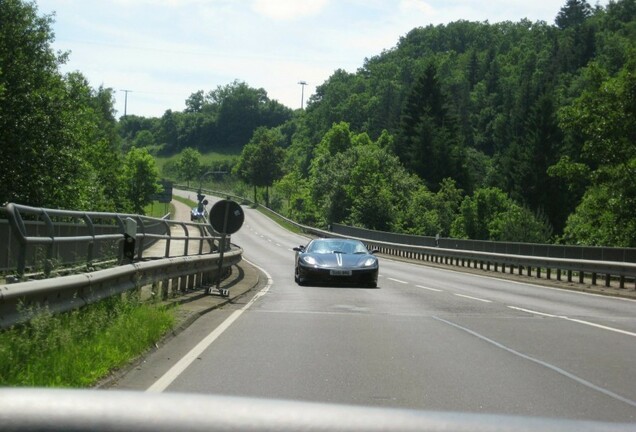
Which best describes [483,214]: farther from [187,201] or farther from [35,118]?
[35,118]

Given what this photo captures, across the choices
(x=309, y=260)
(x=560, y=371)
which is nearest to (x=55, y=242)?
(x=560, y=371)

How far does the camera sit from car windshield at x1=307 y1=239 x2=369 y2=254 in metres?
24.7

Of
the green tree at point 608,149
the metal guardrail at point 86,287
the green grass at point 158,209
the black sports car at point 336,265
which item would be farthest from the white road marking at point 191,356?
the green grass at point 158,209

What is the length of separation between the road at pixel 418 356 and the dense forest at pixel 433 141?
29302 millimetres

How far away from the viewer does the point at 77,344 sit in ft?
28.2

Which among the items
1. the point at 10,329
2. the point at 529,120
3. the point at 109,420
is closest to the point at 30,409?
the point at 109,420

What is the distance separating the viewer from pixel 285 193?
166000 millimetres

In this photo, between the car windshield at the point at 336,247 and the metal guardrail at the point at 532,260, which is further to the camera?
the metal guardrail at the point at 532,260

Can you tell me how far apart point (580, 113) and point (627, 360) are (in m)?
37.8

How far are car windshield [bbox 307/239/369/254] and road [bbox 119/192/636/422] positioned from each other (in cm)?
608

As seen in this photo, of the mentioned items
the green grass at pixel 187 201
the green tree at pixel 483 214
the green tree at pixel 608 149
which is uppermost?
the green tree at pixel 608 149

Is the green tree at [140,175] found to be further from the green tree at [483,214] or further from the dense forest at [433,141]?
the green tree at [483,214]

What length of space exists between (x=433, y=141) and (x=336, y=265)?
8566 centimetres

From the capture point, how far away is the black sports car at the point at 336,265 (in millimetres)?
23469
